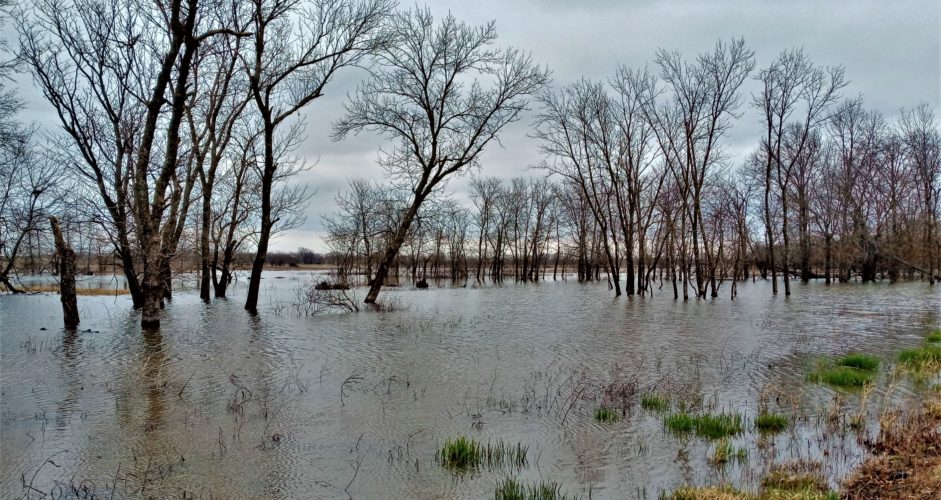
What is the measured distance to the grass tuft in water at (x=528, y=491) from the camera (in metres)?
4.35

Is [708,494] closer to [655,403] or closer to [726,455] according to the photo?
[726,455]

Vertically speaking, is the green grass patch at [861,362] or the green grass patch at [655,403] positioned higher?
the green grass patch at [861,362]

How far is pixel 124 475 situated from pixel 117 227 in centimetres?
1271

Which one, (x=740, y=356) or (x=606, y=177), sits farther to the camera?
(x=606, y=177)

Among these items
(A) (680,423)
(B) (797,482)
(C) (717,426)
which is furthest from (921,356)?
(B) (797,482)

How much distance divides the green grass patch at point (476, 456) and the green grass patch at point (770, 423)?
2940 millimetres

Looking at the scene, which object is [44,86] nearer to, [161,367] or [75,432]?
[161,367]

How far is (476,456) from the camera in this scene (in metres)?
5.30

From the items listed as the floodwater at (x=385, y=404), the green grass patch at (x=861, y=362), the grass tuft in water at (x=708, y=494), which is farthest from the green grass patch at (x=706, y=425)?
the green grass patch at (x=861, y=362)

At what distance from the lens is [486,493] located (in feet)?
15.1

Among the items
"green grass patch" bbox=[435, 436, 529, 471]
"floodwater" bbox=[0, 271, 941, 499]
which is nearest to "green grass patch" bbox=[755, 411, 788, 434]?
"floodwater" bbox=[0, 271, 941, 499]

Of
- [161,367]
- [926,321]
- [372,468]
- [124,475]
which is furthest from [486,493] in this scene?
[926,321]

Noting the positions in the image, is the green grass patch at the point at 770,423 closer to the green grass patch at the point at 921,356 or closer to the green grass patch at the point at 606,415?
the green grass patch at the point at 606,415

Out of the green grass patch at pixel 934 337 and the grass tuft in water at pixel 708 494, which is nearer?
the grass tuft in water at pixel 708 494
